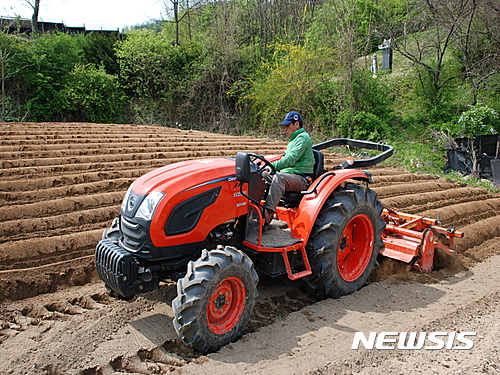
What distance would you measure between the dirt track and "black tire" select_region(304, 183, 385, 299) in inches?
6.8

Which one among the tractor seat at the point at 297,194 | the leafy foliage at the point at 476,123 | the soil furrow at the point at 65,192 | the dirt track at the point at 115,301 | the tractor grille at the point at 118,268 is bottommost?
the dirt track at the point at 115,301

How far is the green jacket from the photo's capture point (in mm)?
4109

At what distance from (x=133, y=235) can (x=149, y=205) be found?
10.7 inches

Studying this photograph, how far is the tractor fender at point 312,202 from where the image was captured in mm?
3928

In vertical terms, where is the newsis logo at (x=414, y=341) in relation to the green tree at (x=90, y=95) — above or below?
below

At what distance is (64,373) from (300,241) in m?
2.14

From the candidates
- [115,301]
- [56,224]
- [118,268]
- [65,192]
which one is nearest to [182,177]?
[118,268]

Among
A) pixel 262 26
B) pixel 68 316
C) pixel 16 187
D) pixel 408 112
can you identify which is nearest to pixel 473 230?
pixel 68 316

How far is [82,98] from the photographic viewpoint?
16.6 m

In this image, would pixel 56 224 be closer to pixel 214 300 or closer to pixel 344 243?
pixel 214 300

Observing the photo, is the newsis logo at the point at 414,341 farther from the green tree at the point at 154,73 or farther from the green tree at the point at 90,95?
the green tree at the point at 154,73

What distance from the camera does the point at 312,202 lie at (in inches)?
158

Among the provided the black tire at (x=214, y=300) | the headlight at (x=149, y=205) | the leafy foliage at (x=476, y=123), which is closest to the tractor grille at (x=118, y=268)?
the headlight at (x=149, y=205)

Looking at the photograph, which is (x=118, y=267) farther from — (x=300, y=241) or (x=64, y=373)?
(x=300, y=241)
